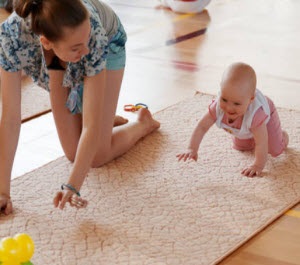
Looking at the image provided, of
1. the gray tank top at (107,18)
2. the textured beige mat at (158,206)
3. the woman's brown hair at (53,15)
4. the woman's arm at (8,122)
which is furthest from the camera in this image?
the gray tank top at (107,18)

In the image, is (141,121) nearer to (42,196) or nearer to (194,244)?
(42,196)

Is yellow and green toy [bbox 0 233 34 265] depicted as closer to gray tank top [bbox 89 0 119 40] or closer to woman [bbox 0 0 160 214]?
woman [bbox 0 0 160 214]

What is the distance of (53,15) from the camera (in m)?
1.49

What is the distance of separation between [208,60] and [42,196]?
5.06 feet

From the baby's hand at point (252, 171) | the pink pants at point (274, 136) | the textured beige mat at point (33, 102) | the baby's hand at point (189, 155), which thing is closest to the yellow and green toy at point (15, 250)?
the baby's hand at point (189, 155)

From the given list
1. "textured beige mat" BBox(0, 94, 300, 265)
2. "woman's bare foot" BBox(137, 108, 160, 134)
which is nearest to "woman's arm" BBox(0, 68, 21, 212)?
"textured beige mat" BBox(0, 94, 300, 265)

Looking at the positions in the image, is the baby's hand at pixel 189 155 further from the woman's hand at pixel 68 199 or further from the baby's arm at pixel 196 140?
the woman's hand at pixel 68 199

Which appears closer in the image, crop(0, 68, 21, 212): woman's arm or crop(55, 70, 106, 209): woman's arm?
crop(55, 70, 106, 209): woman's arm

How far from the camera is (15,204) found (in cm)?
180

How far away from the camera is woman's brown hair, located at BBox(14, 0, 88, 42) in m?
1.49

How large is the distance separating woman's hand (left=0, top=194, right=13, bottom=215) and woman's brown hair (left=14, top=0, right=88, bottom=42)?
0.47 meters

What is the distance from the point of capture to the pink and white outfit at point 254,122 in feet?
6.31

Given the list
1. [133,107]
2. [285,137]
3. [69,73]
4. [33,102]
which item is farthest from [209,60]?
[69,73]

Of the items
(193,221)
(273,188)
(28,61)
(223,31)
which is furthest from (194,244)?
(223,31)
